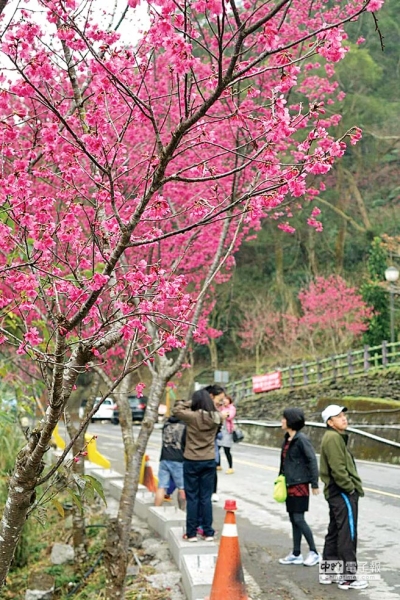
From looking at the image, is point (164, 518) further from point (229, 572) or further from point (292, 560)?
point (229, 572)

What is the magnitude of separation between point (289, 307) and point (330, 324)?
4315mm

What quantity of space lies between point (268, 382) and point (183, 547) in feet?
83.8

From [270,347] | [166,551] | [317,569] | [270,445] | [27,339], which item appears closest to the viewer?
[27,339]

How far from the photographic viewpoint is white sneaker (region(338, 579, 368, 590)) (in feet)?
23.0

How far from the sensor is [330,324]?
107ft

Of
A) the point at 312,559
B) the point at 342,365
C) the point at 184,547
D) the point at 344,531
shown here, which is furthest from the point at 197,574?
the point at 342,365

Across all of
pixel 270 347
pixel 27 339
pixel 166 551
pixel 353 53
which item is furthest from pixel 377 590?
pixel 270 347

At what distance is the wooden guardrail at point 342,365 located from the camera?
26.8m

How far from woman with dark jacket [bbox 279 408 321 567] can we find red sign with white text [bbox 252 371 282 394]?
24.3 metres

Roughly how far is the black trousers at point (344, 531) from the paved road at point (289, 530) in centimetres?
28

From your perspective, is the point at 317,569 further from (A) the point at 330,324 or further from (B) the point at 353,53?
(B) the point at 353,53

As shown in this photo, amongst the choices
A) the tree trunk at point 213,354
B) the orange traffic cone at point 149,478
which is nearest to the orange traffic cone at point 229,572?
the orange traffic cone at point 149,478

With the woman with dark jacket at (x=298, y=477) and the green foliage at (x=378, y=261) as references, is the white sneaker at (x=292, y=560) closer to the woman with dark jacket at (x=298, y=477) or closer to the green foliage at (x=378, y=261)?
the woman with dark jacket at (x=298, y=477)

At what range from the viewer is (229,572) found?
597cm
